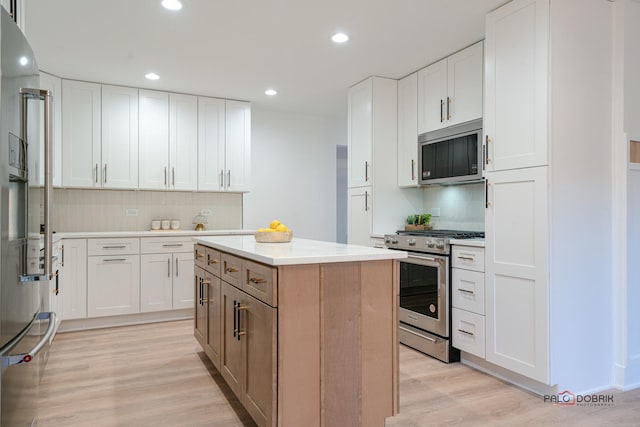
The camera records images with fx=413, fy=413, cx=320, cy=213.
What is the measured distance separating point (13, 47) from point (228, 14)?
1.86 m

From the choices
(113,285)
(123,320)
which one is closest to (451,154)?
(113,285)

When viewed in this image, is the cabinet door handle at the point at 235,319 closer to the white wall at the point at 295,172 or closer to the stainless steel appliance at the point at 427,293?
the stainless steel appliance at the point at 427,293

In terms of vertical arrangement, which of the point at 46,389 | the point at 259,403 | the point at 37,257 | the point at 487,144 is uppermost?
the point at 487,144

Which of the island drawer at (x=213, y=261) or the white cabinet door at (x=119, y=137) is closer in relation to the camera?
the island drawer at (x=213, y=261)

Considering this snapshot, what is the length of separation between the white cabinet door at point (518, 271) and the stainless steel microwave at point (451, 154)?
0.55 m

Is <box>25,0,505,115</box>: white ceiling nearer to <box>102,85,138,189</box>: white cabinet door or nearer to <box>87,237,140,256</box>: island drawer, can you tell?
<box>102,85,138,189</box>: white cabinet door

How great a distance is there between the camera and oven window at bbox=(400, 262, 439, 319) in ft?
10.8

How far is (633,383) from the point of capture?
2.70m

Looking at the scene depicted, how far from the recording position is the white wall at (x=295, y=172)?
5.67 metres

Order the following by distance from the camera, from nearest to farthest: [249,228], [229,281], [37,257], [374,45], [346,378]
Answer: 1. [37,257]
2. [346,378]
3. [229,281]
4. [374,45]
5. [249,228]

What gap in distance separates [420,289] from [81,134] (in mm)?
3742

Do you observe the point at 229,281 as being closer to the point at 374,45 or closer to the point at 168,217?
the point at 374,45

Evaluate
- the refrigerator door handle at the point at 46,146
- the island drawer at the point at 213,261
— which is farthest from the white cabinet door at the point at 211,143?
the refrigerator door handle at the point at 46,146

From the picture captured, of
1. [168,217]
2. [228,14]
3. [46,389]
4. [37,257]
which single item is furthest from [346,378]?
[168,217]
